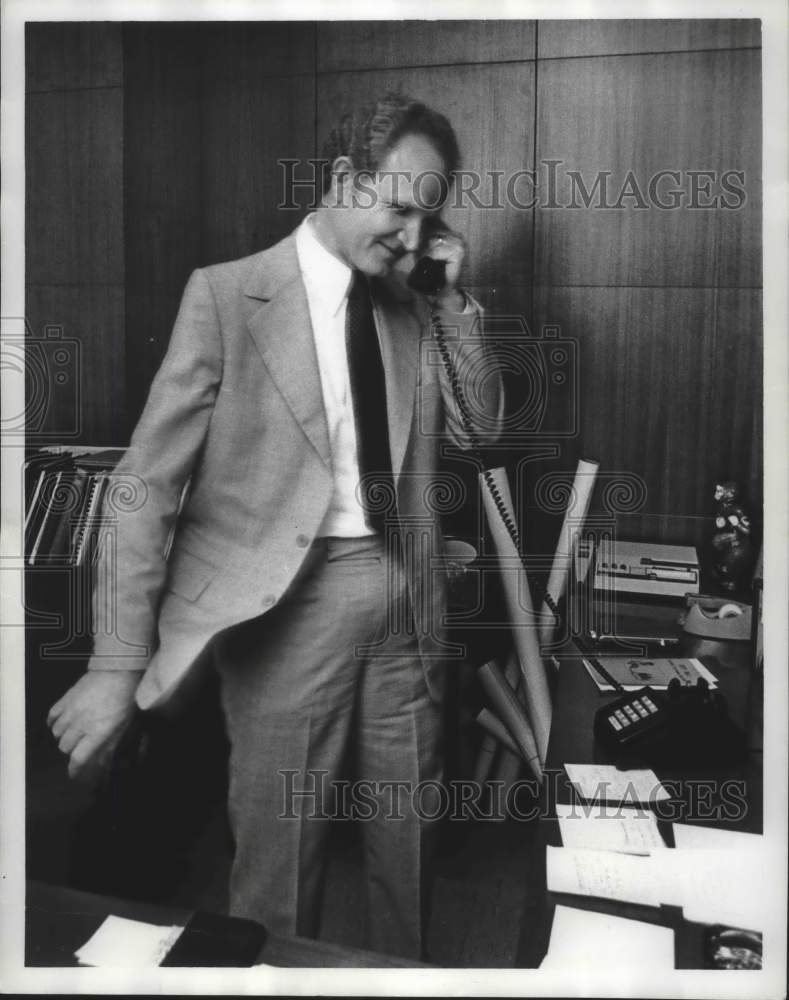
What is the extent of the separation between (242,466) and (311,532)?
0.16 m

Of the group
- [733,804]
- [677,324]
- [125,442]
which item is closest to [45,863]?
[125,442]

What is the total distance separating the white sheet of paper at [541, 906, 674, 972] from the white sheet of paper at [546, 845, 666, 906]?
3cm

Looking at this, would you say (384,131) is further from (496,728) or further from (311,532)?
(496,728)

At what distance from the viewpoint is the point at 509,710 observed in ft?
5.01

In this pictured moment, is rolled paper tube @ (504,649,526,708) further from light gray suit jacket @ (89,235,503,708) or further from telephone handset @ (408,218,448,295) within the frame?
telephone handset @ (408,218,448,295)

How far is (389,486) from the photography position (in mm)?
1476

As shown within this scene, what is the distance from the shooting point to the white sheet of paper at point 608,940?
1243 millimetres

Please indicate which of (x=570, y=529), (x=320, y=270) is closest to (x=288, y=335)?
(x=320, y=270)

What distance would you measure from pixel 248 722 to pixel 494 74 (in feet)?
3.83

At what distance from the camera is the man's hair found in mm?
1443

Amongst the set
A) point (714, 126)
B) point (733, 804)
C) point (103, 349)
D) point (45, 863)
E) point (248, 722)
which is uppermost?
point (714, 126)

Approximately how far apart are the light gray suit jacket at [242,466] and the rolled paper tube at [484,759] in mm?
155

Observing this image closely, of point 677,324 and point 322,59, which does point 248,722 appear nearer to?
point 677,324

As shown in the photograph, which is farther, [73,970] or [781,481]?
[781,481]
